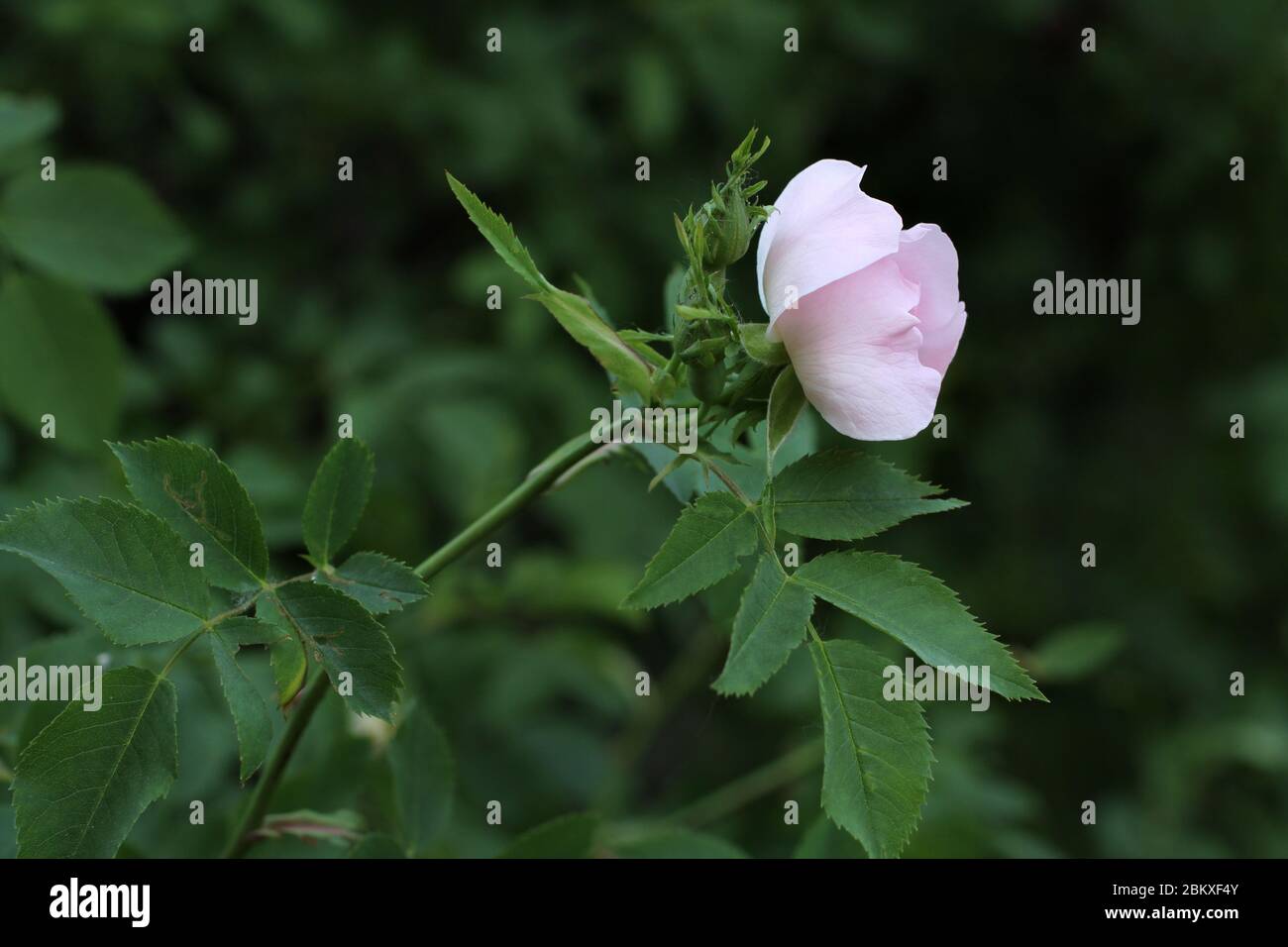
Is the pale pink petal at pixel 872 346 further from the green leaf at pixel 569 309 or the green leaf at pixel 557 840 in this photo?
the green leaf at pixel 557 840

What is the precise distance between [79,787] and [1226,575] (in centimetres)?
245

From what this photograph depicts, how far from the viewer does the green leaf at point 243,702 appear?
0.71m

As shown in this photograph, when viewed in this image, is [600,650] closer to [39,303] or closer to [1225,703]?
[39,303]

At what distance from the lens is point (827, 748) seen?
0.73 m

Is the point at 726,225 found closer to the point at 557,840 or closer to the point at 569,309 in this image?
the point at 569,309

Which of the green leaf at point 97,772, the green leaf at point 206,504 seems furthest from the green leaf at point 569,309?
the green leaf at point 97,772

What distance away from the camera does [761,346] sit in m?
0.75

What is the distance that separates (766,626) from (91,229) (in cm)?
102

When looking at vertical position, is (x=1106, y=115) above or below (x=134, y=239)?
above

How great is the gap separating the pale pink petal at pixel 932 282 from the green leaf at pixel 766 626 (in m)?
0.16

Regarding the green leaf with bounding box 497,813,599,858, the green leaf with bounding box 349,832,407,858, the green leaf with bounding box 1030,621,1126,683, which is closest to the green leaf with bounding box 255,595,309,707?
the green leaf with bounding box 349,832,407,858

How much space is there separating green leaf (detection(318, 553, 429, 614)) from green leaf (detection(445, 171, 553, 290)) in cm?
19
